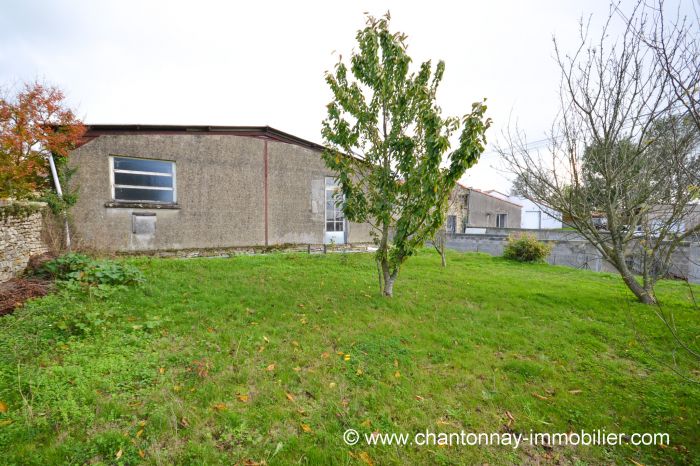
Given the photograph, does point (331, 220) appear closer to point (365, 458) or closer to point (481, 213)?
point (365, 458)

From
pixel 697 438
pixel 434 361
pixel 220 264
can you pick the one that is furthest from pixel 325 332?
pixel 220 264

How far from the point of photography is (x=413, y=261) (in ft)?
35.3

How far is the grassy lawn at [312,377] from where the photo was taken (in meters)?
2.40

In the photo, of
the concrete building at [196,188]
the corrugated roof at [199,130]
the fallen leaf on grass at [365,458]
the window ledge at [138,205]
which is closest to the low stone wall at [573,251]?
the fallen leaf on grass at [365,458]

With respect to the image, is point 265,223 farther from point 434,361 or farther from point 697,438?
point 697,438

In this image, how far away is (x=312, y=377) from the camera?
3348 millimetres

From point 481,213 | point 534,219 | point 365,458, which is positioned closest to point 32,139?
point 365,458

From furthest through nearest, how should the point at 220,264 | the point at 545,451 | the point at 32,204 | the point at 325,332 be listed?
the point at 220,264
the point at 32,204
the point at 325,332
the point at 545,451

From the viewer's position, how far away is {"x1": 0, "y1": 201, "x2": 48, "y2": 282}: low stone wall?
548 cm

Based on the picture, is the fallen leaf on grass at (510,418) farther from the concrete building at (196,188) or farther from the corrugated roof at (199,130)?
the corrugated roof at (199,130)

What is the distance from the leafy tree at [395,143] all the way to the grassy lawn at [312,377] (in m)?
1.81

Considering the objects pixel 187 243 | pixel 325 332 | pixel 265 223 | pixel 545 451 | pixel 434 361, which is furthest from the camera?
pixel 265 223

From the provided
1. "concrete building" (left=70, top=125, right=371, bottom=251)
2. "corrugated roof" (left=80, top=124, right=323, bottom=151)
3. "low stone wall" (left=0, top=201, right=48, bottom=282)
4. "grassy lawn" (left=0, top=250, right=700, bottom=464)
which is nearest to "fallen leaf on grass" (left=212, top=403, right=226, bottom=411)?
"grassy lawn" (left=0, top=250, right=700, bottom=464)

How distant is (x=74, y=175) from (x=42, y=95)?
8.61 ft
